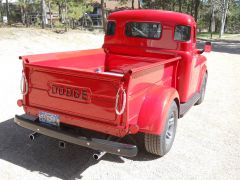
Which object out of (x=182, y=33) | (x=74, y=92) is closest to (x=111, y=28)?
(x=182, y=33)

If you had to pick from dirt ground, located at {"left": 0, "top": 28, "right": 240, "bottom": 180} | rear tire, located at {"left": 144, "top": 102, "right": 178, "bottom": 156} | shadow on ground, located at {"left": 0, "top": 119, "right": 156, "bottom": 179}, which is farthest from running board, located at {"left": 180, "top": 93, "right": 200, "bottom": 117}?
shadow on ground, located at {"left": 0, "top": 119, "right": 156, "bottom": 179}

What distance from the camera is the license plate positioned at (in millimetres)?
4270

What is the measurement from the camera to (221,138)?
18.5 feet

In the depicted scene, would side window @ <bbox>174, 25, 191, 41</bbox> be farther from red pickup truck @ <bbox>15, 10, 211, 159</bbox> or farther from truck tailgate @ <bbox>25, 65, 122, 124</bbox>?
truck tailgate @ <bbox>25, 65, 122, 124</bbox>

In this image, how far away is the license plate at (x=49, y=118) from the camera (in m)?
4.27

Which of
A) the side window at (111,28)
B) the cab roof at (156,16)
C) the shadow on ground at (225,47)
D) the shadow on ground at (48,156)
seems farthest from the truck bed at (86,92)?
the shadow on ground at (225,47)

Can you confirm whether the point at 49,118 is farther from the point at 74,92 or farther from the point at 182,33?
the point at 182,33

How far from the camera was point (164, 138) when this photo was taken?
456 cm

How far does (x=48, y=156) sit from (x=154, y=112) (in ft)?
5.49

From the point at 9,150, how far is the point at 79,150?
1.02 meters

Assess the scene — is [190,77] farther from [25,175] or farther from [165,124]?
[25,175]

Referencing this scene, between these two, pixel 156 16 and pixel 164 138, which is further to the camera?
pixel 156 16

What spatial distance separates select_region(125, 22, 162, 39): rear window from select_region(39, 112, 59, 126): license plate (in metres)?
2.73

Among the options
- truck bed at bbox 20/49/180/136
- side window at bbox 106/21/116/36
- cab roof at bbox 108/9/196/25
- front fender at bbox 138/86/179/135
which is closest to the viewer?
truck bed at bbox 20/49/180/136
